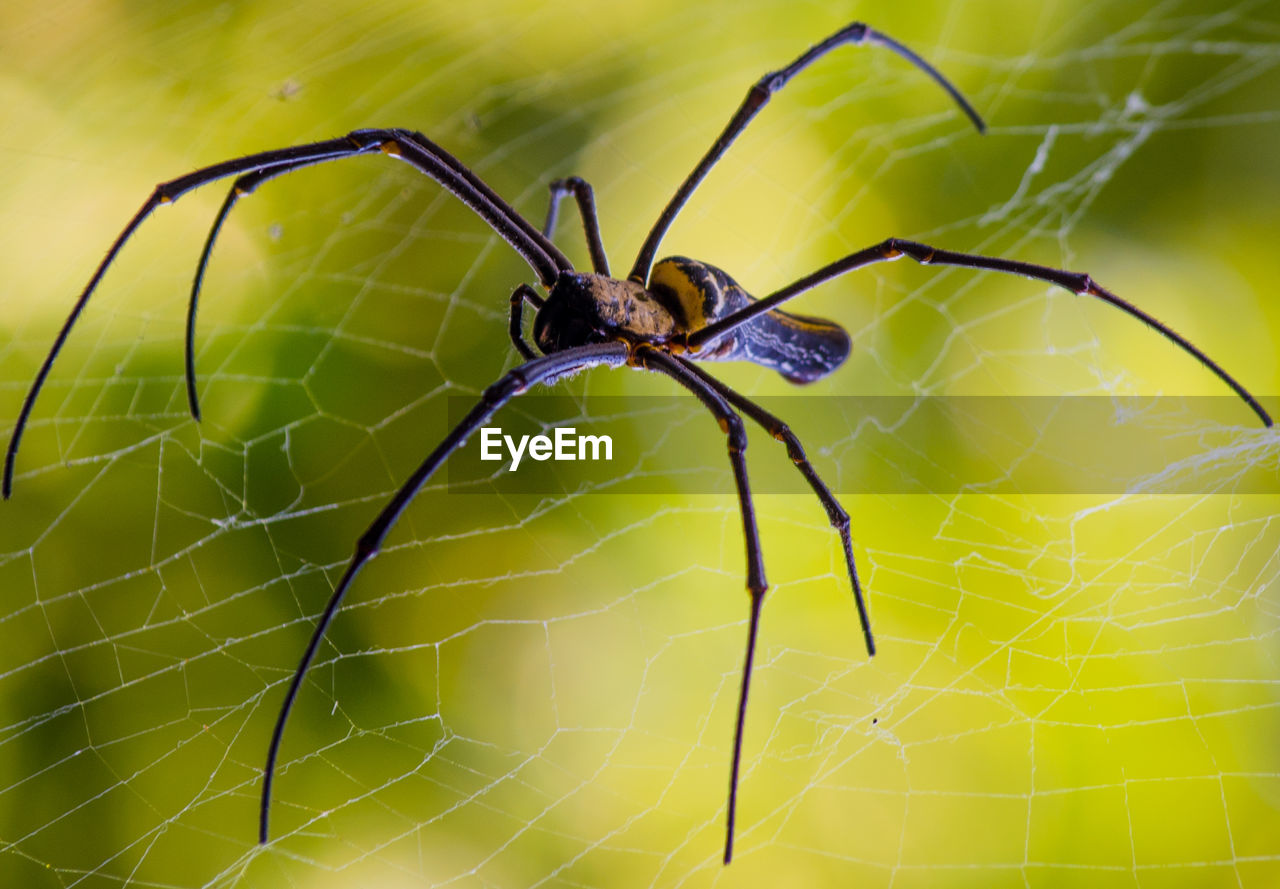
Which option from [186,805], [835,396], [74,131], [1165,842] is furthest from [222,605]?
[1165,842]

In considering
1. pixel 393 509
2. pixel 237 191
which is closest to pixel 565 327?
pixel 393 509

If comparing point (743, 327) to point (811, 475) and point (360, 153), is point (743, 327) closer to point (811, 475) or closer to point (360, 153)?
point (811, 475)

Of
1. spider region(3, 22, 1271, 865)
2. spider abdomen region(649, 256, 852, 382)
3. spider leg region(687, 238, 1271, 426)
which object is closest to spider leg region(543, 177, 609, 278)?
spider region(3, 22, 1271, 865)

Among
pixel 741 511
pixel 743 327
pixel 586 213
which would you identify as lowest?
pixel 741 511

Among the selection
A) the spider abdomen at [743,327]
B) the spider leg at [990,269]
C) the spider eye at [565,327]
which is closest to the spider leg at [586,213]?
the spider abdomen at [743,327]

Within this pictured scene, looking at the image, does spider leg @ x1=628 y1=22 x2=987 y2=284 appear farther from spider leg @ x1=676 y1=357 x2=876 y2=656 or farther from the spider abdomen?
spider leg @ x1=676 y1=357 x2=876 y2=656

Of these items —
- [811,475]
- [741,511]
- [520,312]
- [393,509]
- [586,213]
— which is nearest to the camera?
[393,509]

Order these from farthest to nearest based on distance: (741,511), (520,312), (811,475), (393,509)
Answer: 1. (520,312)
2. (811,475)
3. (741,511)
4. (393,509)

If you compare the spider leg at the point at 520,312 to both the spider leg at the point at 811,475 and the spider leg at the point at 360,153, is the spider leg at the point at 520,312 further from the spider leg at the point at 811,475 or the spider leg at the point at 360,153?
the spider leg at the point at 811,475
